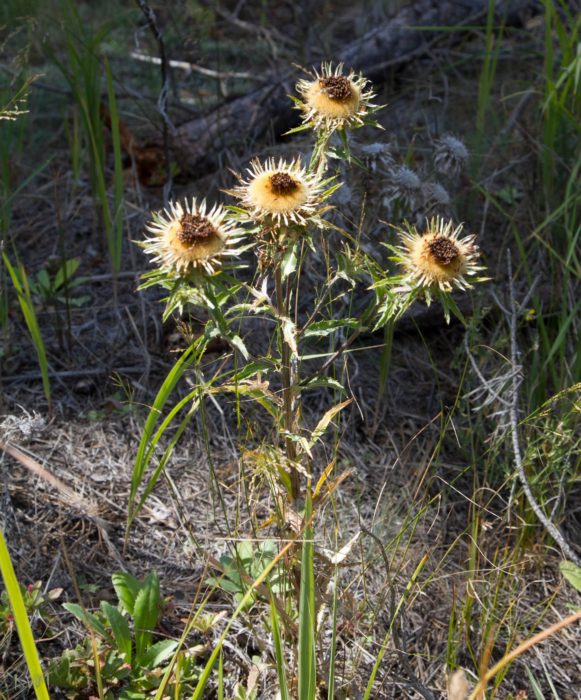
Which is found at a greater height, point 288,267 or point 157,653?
point 288,267

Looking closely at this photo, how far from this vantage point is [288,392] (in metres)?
1.50

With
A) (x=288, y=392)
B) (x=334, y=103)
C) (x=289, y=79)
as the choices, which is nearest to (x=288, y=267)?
(x=288, y=392)

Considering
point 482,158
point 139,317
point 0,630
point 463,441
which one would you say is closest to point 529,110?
point 482,158

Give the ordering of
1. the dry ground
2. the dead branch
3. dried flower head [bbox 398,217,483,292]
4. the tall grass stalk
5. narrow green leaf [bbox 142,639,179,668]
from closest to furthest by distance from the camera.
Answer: dried flower head [bbox 398,217,483,292], narrow green leaf [bbox 142,639,179,668], the dry ground, the tall grass stalk, the dead branch

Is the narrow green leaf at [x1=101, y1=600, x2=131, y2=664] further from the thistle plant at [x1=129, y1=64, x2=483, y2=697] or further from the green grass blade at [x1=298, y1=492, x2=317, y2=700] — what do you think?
the green grass blade at [x1=298, y1=492, x2=317, y2=700]

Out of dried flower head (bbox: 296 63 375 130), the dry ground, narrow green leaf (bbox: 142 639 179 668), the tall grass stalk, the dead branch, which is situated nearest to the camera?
dried flower head (bbox: 296 63 375 130)

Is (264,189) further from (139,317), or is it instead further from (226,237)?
(139,317)

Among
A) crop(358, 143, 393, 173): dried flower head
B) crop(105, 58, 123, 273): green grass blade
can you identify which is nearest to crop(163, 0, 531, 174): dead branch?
crop(105, 58, 123, 273): green grass blade

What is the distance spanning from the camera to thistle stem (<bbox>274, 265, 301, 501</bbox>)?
146 centimetres

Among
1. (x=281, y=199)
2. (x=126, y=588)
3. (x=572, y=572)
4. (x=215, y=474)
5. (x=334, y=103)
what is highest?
(x=334, y=103)

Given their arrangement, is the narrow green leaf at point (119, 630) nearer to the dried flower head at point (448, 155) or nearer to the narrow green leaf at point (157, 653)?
the narrow green leaf at point (157, 653)

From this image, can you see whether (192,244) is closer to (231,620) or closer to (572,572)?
(231,620)

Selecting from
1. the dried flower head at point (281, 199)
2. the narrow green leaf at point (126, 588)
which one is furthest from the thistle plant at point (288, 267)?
the narrow green leaf at point (126, 588)

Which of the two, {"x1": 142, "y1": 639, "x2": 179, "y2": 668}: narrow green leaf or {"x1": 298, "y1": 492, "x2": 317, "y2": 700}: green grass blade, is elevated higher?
{"x1": 298, "y1": 492, "x2": 317, "y2": 700}: green grass blade
